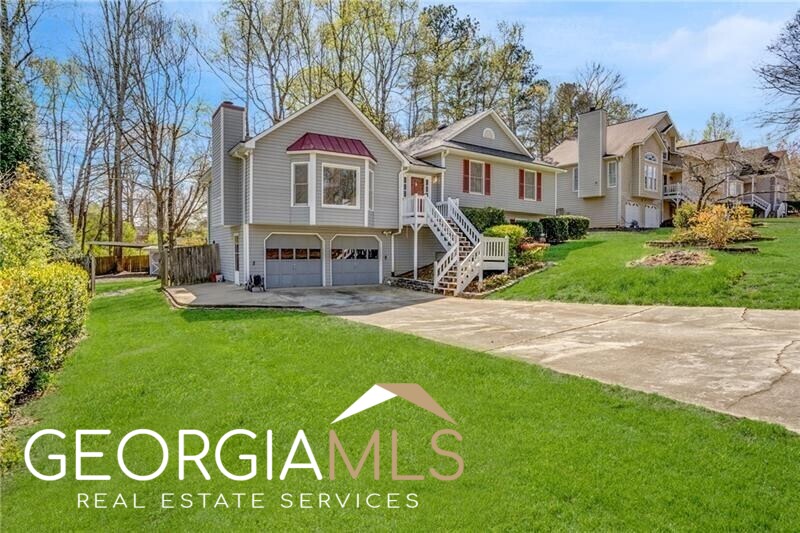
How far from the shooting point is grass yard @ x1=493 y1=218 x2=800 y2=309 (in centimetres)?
1034

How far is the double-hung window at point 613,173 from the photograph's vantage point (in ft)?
90.4

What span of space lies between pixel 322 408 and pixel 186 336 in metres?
4.83

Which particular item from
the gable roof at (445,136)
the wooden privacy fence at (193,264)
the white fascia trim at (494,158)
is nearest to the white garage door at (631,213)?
the white fascia trim at (494,158)

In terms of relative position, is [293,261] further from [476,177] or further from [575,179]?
[575,179]

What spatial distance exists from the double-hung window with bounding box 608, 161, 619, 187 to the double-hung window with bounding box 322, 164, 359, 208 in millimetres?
18147

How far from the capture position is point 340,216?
54.4ft

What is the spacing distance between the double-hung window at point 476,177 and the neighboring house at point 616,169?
1014cm

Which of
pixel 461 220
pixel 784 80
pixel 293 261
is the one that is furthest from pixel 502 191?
pixel 784 80

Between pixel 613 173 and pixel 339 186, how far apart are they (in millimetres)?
18976

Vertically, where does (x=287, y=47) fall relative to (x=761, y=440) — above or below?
above

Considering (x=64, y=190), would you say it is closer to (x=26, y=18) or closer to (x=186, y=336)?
(x=26, y=18)

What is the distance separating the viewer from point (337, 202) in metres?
16.5

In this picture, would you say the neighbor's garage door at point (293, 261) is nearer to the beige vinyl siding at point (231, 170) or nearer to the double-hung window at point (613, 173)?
the beige vinyl siding at point (231, 170)

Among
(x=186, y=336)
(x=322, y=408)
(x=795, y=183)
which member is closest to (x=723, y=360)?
(x=322, y=408)
